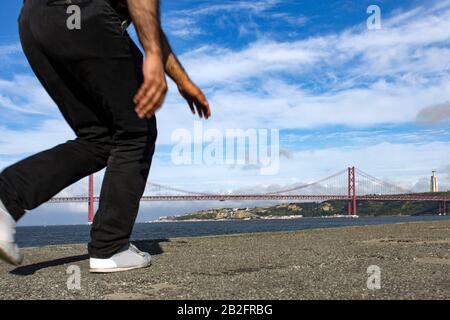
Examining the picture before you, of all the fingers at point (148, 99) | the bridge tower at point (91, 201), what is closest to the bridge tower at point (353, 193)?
the bridge tower at point (91, 201)

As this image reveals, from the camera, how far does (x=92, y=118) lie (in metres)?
2.47

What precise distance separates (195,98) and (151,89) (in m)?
0.61

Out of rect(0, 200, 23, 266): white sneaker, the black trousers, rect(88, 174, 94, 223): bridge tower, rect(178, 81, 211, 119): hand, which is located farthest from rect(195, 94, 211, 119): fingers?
rect(88, 174, 94, 223): bridge tower

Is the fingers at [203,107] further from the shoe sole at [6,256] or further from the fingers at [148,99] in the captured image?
the shoe sole at [6,256]

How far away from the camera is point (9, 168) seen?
7.35ft

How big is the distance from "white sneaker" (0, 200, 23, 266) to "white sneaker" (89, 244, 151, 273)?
1.32ft

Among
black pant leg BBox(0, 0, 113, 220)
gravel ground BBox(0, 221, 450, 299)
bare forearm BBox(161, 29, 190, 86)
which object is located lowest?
gravel ground BBox(0, 221, 450, 299)

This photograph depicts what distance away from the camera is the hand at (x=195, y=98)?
2.53m

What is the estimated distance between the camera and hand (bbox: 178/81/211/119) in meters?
2.53

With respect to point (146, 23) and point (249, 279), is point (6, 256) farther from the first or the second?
point (146, 23)

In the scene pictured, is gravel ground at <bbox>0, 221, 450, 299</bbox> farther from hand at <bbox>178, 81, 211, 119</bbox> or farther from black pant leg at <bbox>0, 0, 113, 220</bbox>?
hand at <bbox>178, 81, 211, 119</bbox>
